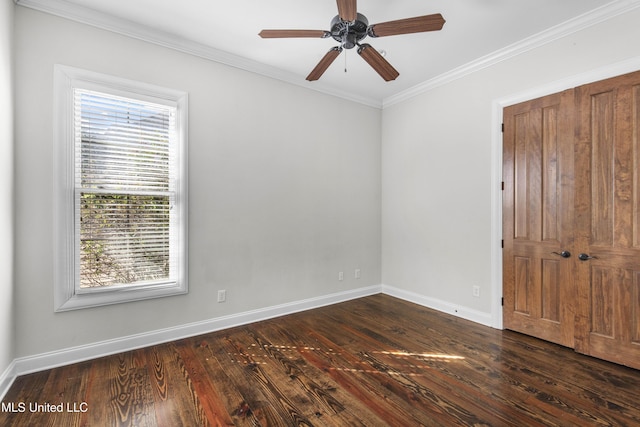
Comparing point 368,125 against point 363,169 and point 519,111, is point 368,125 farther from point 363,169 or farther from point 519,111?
point 519,111

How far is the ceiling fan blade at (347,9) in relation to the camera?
1815 mm

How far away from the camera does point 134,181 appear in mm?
2805

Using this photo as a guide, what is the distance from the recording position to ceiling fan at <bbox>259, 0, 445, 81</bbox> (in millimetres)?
1911

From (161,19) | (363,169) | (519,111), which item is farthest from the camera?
(363,169)

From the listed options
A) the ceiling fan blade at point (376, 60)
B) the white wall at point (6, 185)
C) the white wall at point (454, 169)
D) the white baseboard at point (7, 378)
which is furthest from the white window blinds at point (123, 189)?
the white wall at point (454, 169)

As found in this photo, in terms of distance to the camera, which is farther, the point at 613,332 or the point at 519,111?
the point at 519,111

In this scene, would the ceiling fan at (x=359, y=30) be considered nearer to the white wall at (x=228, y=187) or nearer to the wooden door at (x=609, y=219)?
→ the white wall at (x=228, y=187)

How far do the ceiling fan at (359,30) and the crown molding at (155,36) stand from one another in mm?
1224

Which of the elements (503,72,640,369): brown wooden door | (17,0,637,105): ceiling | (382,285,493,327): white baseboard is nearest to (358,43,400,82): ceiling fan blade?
(17,0,637,105): ceiling

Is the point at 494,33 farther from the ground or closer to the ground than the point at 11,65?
farther from the ground

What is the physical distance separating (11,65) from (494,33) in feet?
13.4

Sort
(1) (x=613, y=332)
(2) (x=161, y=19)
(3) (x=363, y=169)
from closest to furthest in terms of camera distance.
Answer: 1. (1) (x=613, y=332)
2. (2) (x=161, y=19)
3. (3) (x=363, y=169)

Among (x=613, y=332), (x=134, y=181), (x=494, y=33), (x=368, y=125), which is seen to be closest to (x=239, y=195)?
(x=134, y=181)

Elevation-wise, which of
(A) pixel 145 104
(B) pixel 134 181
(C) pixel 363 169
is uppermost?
(A) pixel 145 104
